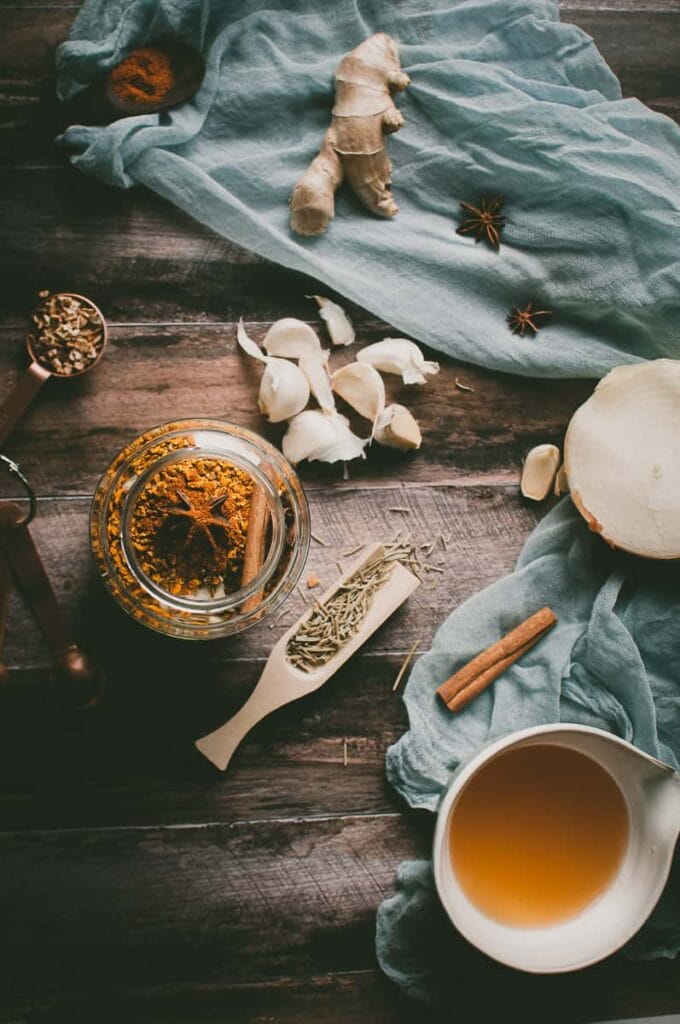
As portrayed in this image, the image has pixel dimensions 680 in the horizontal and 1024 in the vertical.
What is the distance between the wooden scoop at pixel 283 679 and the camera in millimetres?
1125

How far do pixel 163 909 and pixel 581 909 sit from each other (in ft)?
1.79

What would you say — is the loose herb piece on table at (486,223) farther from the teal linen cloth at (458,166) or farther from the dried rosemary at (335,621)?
the dried rosemary at (335,621)

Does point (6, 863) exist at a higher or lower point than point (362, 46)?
lower

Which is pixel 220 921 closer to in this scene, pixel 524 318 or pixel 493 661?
pixel 493 661

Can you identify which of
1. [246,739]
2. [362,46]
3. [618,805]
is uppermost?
[362,46]

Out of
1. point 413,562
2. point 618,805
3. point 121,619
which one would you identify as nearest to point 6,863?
point 121,619

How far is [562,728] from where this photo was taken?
40.1 inches

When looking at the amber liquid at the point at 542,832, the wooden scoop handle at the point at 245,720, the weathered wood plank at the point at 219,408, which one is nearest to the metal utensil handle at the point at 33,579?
the weathered wood plank at the point at 219,408

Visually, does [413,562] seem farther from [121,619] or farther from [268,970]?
[268,970]

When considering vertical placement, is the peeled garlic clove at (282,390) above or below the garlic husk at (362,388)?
above

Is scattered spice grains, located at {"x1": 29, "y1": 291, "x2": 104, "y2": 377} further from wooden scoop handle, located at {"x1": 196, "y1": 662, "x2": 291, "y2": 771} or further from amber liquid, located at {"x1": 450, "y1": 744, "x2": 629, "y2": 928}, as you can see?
amber liquid, located at {"x1": 450, "y1": 744, "x2": 629, "y2": 928}

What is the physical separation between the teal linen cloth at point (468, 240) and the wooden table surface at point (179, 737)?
0.05m

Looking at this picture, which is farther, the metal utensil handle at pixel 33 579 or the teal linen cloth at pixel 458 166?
the teal linen cloth at pixel 458 166

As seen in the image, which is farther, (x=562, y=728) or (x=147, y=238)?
(x=147, y=238)
